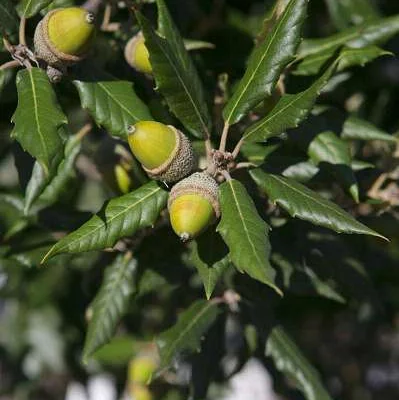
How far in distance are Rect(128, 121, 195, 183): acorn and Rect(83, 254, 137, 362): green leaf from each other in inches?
18.1

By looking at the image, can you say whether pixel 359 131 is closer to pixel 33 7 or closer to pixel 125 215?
pixel 125 215

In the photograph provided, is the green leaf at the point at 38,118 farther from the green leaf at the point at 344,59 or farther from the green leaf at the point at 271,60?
the green leaf at the point at 344,59

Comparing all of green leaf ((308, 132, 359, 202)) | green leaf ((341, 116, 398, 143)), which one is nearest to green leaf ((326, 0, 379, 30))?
green leaf ((341, 116, 398, 143))

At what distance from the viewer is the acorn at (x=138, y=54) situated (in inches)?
58.8

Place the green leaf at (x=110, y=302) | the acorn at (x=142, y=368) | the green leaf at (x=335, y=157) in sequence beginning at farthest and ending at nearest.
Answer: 1. the acorn at (x=142, y=368)
2. the green leaf at (x=110, y=302)
3. the green leaf at (x=335, y=157)

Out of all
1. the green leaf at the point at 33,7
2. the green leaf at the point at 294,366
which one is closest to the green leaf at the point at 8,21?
the green leaf at the point at 33,7

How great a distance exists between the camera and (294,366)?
69.9 inches

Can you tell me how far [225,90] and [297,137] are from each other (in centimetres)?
18

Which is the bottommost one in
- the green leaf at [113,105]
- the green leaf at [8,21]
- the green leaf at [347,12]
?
the green leaf at [347,12]

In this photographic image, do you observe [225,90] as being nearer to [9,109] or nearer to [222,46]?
[222,46]

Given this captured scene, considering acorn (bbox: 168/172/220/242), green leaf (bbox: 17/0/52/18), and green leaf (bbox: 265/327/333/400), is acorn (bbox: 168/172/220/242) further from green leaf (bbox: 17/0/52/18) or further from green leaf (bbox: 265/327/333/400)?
green leaf (bbox: 265/327/333/400)

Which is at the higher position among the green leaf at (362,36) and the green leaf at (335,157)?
the green leaf at (362,36)

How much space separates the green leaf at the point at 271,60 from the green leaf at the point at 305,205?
0.40 feet

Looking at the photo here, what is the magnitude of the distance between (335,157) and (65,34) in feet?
1.77
